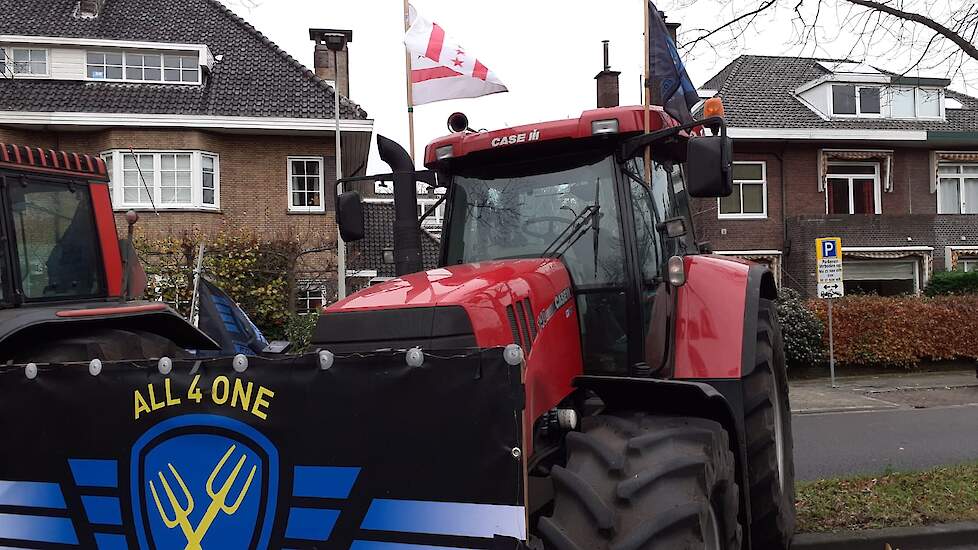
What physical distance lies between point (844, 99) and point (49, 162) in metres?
23.7

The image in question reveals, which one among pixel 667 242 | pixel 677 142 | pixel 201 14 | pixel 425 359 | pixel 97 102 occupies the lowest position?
pixel 425 359

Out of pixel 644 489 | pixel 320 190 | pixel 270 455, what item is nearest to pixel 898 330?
pixel 320 190

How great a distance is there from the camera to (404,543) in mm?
2635

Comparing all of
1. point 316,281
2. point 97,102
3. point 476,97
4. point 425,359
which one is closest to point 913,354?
point 316,281

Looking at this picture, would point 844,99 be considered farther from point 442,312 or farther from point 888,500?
point 442,312

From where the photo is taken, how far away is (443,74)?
A: 646 cm

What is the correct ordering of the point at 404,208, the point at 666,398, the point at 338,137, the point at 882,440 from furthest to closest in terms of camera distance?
the point at 338,137, the point at 882,440, the point at 404,208, the point at 666,398

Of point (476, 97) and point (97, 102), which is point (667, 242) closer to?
point (476, 97)

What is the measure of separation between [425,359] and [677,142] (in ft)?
8.35

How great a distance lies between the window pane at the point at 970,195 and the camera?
79.8 ft

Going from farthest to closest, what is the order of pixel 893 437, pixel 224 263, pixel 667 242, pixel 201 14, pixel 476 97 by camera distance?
pixel 201 14, pixel 224 263, pixel 893 437, pixel 476 97, pixel 667 242

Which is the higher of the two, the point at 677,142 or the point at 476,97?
the point at 476,97

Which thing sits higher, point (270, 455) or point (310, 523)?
point (270, 455)

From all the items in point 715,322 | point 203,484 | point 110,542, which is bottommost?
point 110,542
